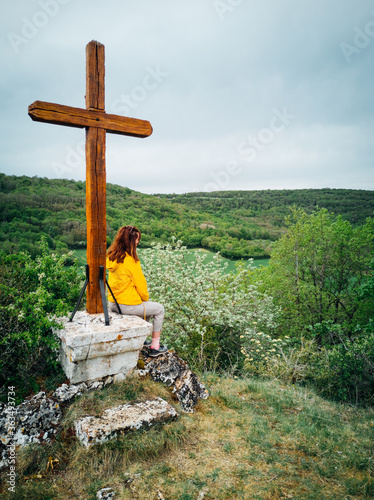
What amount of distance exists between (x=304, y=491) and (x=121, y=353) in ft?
7.05

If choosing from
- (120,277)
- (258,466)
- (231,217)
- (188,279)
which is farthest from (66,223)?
(231,217)

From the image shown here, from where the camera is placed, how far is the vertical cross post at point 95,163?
3434mm

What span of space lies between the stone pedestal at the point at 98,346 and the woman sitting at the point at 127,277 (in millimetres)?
337

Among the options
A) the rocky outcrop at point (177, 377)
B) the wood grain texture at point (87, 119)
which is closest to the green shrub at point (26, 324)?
the rocky outcrop at point (177, 377)

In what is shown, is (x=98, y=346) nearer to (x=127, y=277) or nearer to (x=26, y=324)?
(x=26, y=324)

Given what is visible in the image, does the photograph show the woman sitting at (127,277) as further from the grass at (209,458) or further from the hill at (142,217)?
Result: the hill at (142,217)

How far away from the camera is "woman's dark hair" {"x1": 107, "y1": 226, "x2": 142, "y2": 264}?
3.85 meters

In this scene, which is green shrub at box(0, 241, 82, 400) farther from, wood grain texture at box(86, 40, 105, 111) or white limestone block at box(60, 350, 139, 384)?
wood grain texture at box(86, 40, 105, 111)

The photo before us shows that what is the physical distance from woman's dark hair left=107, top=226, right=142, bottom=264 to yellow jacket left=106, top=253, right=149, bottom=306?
0.18ft

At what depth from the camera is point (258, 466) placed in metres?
2.78

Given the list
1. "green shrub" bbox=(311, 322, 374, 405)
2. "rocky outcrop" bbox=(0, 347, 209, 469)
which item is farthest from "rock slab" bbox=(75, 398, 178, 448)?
"green shrub" bbox=(311, 322, 374, 405)

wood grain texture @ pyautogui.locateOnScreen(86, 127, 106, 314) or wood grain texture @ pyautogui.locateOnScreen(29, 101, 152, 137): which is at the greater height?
wood grain texture @ pyautogui.locateOnScreen(29, 101, 152, 137)

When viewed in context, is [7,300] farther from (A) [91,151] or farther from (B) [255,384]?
(B) [255,384]

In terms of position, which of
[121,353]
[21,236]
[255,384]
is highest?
[21,236]
